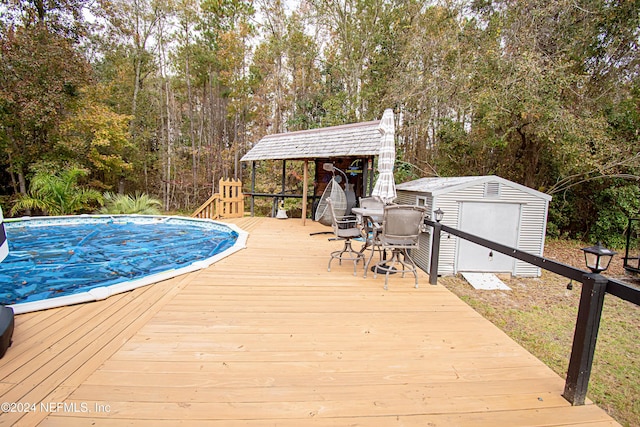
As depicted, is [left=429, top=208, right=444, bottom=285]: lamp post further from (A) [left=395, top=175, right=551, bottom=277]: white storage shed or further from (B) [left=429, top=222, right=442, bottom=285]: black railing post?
(A) [left=395, top=175, right=551, bottom=277]: white storage shed

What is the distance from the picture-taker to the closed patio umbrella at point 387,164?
4723mm

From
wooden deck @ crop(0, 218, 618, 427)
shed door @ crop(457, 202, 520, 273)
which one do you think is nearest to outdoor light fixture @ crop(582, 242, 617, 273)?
wooden deck @ crop(0, 218, 618, 427)

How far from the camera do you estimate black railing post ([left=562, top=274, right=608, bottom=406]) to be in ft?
5.34

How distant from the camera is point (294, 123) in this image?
14156 millimetres

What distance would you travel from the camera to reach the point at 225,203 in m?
8.89

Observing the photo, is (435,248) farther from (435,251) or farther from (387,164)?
(387,164)

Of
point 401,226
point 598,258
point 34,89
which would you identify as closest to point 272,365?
point 598,258

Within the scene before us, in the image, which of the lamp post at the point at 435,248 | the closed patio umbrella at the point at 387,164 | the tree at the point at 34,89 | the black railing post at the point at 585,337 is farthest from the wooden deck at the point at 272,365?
the tree at the point at 34,89

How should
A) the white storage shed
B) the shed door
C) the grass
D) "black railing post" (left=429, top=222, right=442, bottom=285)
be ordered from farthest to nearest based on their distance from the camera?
the shed door → the white storage shed → "black railing post" (left=429, top=222, right=442, bottom=285) → the grass

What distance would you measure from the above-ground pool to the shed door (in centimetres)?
544

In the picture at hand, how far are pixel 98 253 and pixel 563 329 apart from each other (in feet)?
27.6

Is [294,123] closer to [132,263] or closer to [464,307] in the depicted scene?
[132,263]

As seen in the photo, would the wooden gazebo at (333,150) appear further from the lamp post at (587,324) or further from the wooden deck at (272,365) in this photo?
the lamp post at (587,324)

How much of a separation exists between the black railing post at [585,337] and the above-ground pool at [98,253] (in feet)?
12.3
